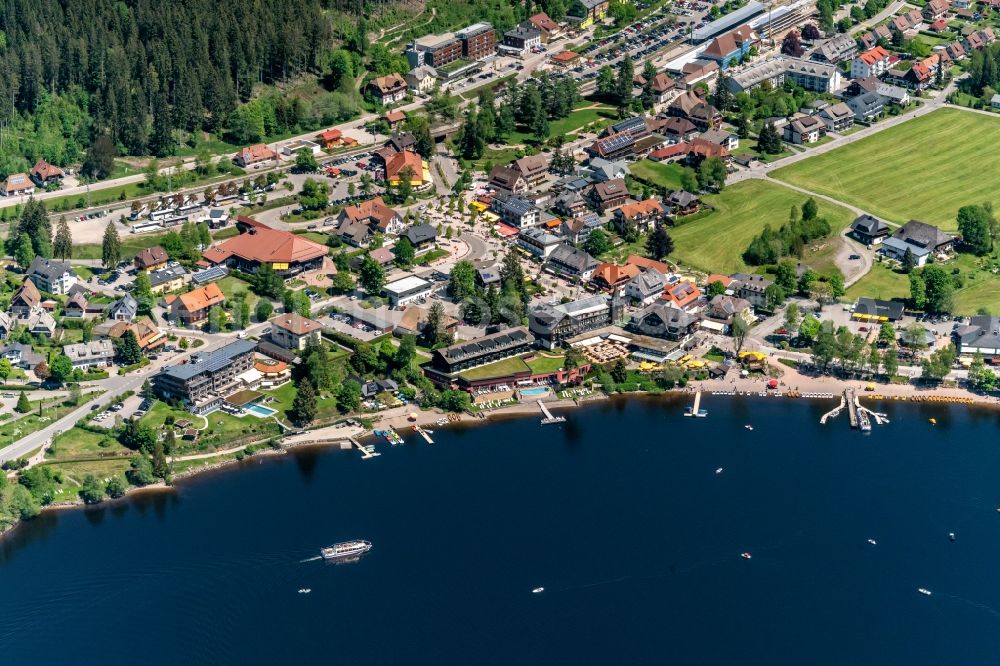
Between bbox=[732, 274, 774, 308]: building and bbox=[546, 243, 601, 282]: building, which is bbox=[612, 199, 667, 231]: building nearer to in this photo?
bbox=[546, 243, 601, 282]: building

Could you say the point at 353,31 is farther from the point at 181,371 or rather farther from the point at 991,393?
the point at 991,393

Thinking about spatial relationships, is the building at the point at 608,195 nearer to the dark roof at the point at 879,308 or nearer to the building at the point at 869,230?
the building at the point at 869,230

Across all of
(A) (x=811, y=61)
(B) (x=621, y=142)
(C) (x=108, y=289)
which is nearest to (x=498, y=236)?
(B) (x=621, y=142)

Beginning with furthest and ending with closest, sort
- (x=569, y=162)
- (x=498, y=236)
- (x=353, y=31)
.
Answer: (x=353, y=31)
(x=569, y=162)
(x=498, y=236)

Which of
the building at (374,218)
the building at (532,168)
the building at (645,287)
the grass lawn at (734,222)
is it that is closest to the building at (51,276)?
the building at (374,218)

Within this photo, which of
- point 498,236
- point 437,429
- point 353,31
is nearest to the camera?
point 437,429

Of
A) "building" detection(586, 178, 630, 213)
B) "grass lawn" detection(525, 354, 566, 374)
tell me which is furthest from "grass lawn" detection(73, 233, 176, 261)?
"building" detection(586, 178, 630, 213)
